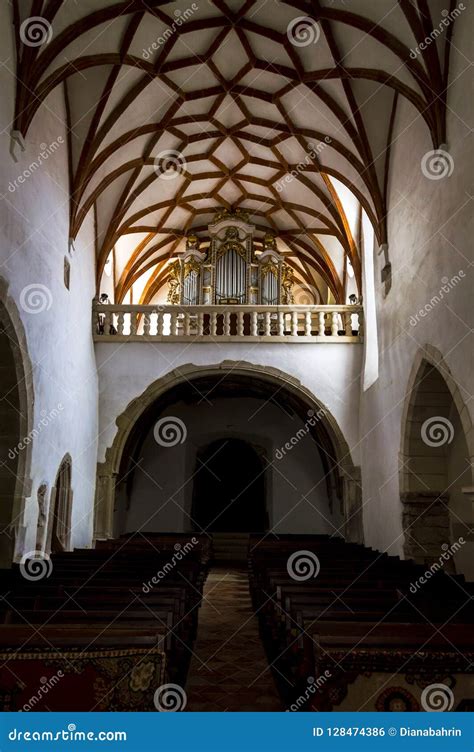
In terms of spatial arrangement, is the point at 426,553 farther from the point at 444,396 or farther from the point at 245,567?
the point at 245,567

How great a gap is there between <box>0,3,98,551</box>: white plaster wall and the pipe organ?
437cm

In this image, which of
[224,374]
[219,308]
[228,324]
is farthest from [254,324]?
[224,374]

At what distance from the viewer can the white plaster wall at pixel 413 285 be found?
25.5ft

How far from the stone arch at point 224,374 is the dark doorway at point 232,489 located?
20.2 feet

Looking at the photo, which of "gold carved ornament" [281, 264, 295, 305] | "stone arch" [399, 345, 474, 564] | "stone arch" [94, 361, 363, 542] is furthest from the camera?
"gold carved ornament" [281, 264, 295, 305]

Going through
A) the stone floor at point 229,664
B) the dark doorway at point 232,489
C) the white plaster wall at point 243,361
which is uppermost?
the white plaster wall at point 243,361

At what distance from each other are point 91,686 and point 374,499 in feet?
31.0

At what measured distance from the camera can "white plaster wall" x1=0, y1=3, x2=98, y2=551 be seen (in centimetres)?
850

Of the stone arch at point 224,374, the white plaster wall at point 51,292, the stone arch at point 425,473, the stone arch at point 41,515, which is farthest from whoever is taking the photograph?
the stone arch at point 224,374

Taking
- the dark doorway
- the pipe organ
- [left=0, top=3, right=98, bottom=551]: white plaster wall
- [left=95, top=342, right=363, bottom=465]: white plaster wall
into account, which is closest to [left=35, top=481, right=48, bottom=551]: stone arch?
[left=0, top=3, right=98, bottom=551]: white plaster wall

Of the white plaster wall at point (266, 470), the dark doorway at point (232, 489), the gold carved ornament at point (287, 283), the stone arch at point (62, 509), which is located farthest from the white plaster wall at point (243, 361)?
the dark doorway at point (232, 489)

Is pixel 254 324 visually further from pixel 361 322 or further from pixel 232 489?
pixel 232 489

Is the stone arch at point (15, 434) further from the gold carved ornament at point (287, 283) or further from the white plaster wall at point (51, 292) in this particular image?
the gold carved ornament at point (287, 283)

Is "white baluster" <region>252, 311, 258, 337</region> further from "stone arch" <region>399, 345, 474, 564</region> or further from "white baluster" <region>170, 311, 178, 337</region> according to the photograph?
"stone arch" <region>399, 345, 474, 564</region>
